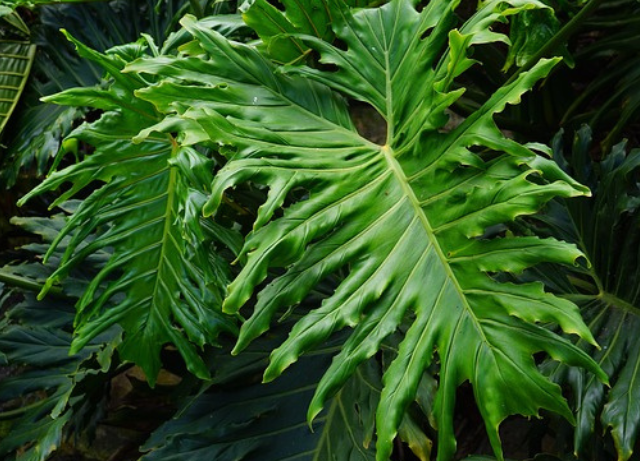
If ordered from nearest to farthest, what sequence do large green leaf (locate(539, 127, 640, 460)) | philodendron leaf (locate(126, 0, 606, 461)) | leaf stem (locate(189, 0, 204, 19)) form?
philodendron leaf (locate(126, 0, 606, 461)) < large green leaf (locate(539, 127, 640, 460)) < leaf stem (locate(189, 0, 204, 19))

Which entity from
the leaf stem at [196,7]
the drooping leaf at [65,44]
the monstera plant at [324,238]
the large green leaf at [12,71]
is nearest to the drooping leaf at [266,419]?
the monstera plant at [324,238]

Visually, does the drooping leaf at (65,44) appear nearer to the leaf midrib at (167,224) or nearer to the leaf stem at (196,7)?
the leaf stem at (196,7)

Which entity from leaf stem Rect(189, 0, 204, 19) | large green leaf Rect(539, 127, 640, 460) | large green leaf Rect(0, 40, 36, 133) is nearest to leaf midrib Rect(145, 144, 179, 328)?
leaf stem Rect(189, 0, 204, 19)

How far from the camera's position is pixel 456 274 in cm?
110

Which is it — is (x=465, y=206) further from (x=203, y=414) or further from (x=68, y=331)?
(x=68, y=331)

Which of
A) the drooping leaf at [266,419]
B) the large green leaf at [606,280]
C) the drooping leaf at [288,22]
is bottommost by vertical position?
the drooping leaf at [266,419]

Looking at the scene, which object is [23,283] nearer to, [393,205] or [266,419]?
[266,419]

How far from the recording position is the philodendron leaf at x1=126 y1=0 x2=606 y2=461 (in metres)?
1.01

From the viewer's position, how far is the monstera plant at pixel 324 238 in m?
1.03

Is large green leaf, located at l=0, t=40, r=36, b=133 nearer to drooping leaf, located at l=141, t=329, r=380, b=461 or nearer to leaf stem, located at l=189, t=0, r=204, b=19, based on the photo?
leaf stem, located at l=189, t=0, r=204, b=19

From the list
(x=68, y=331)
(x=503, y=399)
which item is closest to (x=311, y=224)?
(x=503, y=399)

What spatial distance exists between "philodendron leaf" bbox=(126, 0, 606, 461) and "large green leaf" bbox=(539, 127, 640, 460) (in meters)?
0.27

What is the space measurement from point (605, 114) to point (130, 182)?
119cm

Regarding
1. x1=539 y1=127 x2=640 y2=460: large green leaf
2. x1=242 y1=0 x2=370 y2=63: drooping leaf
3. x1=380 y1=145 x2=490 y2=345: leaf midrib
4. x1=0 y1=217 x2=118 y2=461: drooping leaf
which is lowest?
x1=0 y1=217 x2=118 y2=461: drooping leaf
